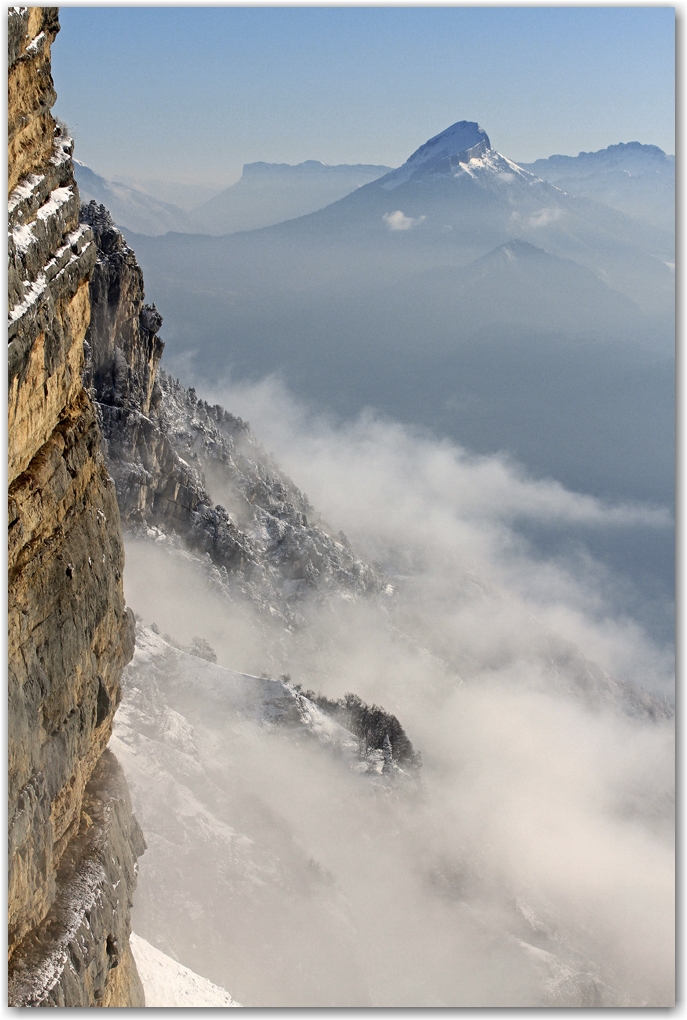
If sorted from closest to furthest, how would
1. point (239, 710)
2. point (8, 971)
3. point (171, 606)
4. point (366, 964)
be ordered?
point (8, 971) < point (366, 964) < point (239, 710) < point (171, 606)

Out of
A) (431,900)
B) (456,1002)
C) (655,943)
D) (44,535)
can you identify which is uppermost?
(655,943)

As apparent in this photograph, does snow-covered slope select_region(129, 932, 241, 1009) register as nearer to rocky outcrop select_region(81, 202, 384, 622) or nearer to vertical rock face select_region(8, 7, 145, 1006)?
vertical rock face select_region(8, 7, 145, 1006)

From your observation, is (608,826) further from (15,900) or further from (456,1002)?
(15,900)

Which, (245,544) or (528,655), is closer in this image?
(245,544)

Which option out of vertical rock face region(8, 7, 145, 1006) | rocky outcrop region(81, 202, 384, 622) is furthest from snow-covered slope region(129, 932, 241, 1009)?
rocky outcrop region(81, 202, 384, 622)

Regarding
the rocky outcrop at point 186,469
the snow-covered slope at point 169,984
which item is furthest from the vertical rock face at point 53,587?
the rocky outcrop at point 186,469

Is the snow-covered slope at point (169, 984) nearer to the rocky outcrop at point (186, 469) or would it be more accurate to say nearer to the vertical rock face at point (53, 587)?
the vertical rock face at point (53, 587)

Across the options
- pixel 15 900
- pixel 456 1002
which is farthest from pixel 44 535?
pixel 456 1002
